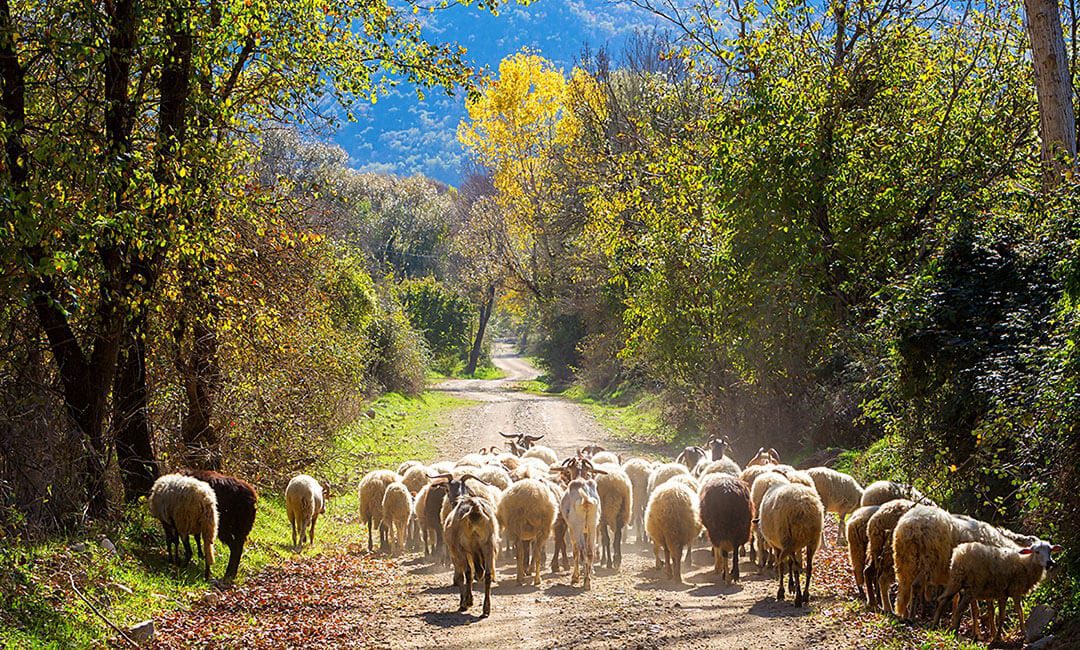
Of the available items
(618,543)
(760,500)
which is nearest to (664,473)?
(618,543)

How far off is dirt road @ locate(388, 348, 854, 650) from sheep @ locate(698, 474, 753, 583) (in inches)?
15.9

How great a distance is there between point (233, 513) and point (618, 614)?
16.1 ft

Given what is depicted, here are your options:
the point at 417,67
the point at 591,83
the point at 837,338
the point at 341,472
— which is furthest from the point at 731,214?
the point at 591,83

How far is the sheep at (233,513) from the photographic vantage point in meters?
11.6

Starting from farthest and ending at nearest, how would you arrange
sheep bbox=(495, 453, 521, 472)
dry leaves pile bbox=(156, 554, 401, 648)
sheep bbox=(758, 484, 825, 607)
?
sheep bbox=(495, 453, 521, 472) < sheep bbox=(758, 484, 825, 607) < dry leaves pile bbox=(156, 554, 401, 648)

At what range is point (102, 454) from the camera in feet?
37.0

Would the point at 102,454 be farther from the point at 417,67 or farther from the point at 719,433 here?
the point at 719,433

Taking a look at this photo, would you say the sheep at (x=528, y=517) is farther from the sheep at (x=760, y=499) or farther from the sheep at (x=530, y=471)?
the sheep at (x=760, y=499)

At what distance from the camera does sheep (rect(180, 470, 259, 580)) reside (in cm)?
1155

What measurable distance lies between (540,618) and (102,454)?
561 centimetres

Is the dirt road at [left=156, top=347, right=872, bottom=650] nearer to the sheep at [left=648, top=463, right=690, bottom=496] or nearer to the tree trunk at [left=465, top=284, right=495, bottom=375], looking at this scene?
the sheep at [left=648, top=463, right=690, bottom=496]

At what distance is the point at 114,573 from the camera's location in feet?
32.0

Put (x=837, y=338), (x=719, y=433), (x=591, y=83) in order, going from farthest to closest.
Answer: (x=591, y=83)
(x=719, y=433)
(x=837, y=338)

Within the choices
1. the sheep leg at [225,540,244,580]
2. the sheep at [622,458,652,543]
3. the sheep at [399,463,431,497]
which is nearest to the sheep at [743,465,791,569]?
the sheep at [622,458,652,543]
